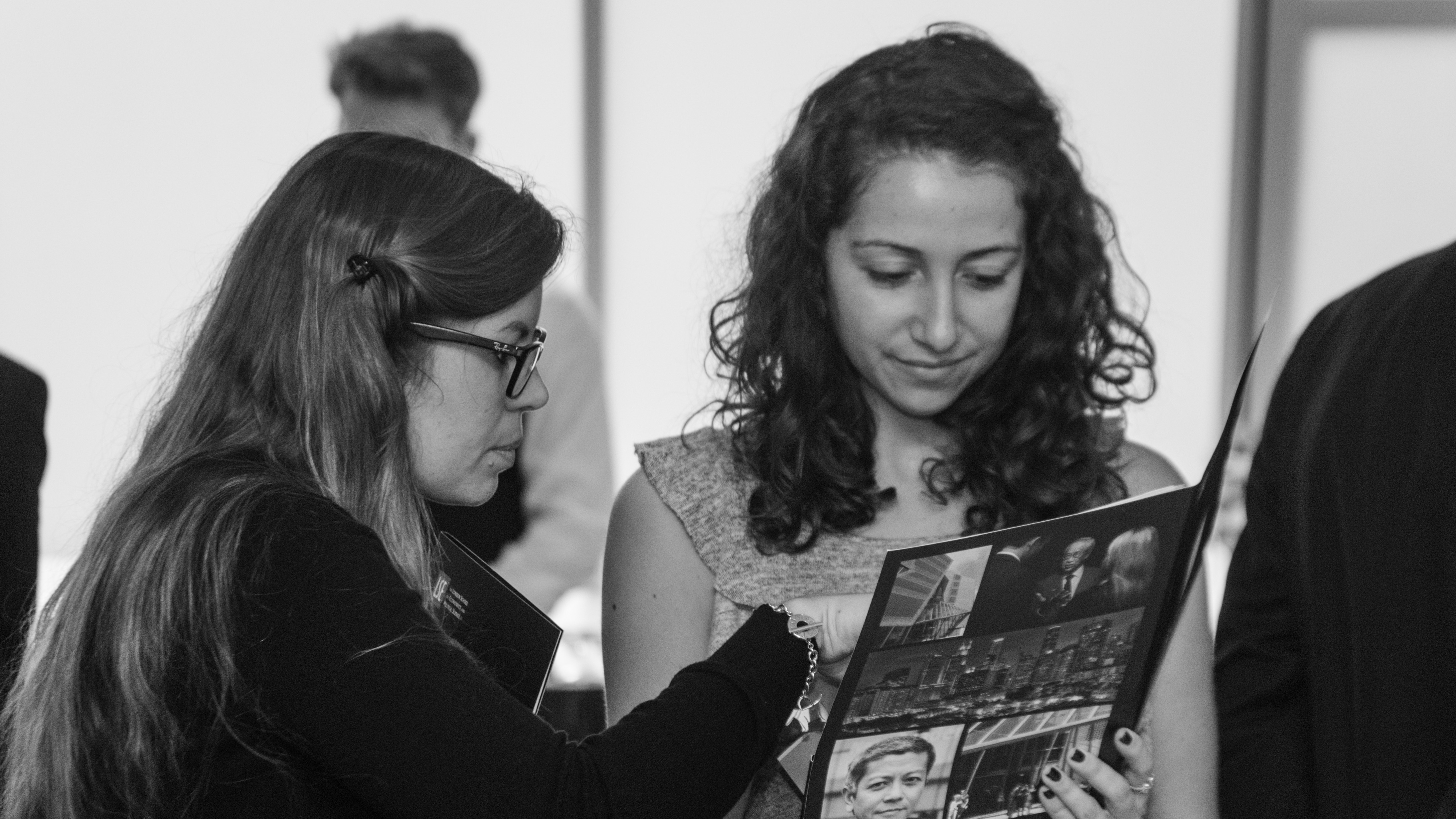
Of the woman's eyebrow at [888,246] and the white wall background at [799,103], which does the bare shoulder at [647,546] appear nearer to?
the woman's eyebrow at [888,246]

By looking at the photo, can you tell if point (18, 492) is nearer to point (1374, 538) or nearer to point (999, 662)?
point (999, 662)

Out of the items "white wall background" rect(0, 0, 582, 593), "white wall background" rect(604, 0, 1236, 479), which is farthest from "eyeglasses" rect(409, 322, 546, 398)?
"white wall background" rect(0, 0, 582, 593)

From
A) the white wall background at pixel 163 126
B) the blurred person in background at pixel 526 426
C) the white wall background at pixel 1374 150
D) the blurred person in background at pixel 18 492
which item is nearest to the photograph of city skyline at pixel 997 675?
the blurred person in background at pixel 18 492

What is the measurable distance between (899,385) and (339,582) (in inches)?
25.3

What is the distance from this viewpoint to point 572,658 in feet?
12.1

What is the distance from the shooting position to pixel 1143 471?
1585 mm

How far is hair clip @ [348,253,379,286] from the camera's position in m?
1.20

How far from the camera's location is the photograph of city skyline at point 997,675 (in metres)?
1.21

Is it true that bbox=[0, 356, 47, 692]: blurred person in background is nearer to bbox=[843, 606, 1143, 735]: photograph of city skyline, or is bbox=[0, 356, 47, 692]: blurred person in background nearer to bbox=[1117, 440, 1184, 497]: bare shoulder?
bbox=[843, 606, 1143, 735]: photograph of city skyline

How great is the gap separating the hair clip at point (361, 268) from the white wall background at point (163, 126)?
2.77m

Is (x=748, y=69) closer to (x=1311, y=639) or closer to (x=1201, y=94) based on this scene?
(x=1201, y=94)

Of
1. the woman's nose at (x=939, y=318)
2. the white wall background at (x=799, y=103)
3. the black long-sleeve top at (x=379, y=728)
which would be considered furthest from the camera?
the white wall background at (x=799, y=103)

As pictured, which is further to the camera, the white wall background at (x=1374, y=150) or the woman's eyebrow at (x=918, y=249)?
the white wall background at (x=1374, y=150)

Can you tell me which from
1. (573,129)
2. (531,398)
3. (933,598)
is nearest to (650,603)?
(531,398)
